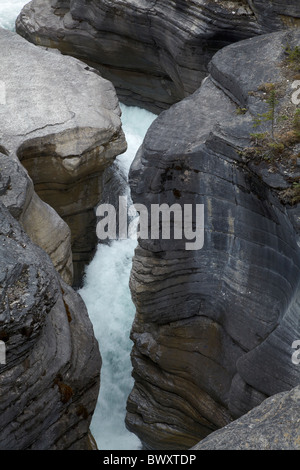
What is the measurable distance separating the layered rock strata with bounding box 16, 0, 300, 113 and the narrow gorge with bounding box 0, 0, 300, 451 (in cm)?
5

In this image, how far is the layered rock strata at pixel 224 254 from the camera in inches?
289

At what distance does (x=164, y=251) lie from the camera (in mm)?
8438

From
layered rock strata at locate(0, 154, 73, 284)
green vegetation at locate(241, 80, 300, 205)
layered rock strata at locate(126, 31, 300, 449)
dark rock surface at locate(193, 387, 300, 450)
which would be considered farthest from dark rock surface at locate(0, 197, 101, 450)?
green vegetation at locate(241, 80, 300, 205)

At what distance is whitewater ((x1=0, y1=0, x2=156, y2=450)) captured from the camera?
10344 millimetres

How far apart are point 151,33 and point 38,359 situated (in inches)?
330

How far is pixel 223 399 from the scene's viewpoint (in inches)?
333

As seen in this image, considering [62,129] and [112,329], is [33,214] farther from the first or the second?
[112,329]

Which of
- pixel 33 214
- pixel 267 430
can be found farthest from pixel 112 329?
pixel 267 430

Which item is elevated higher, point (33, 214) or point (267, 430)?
point (33, 214)

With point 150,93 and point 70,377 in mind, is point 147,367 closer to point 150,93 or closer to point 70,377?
point 70,377

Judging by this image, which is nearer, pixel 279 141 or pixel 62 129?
pixel 279 141

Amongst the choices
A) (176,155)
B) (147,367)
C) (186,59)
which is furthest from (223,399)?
(186,59)
